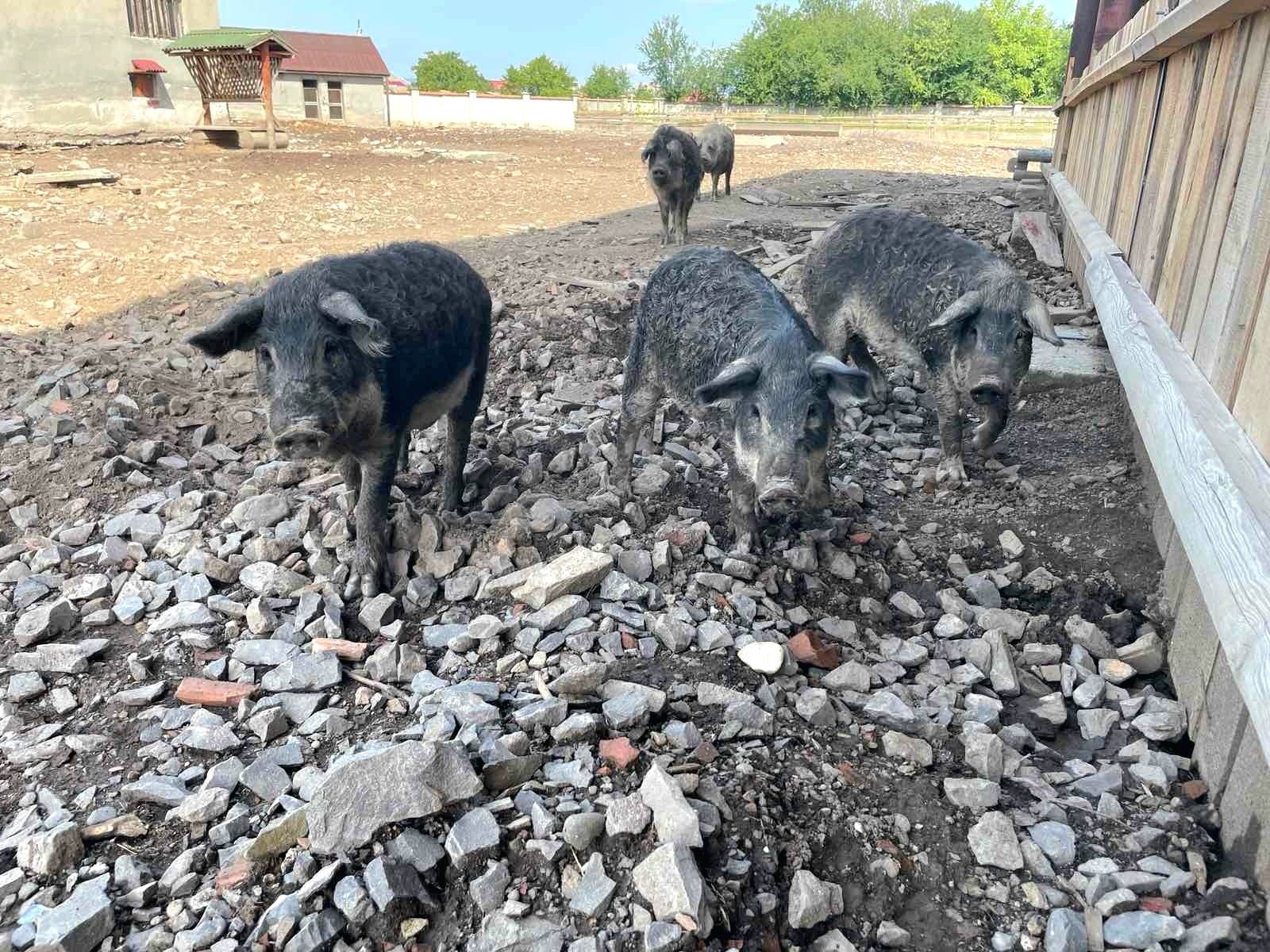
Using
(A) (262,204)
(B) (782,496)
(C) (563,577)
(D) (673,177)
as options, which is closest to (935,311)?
(B) (782,496)

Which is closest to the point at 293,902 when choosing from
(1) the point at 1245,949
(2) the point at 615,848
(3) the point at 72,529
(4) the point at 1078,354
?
(2) the point at 615,848

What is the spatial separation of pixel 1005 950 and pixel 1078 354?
216 inches

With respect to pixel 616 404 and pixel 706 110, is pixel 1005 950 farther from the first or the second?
pixel 706 110

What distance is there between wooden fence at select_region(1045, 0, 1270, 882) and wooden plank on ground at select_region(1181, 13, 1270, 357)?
11 millimetres

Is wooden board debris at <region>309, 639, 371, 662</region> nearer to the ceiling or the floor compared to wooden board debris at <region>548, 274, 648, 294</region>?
nearer to the floor

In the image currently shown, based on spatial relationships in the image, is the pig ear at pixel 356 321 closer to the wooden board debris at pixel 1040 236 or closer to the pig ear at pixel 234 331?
the pig ear at pixel 234 331

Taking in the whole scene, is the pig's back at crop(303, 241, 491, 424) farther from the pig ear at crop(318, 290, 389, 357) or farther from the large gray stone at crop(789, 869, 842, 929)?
the large gray stone at crop(789, 869, 842, 929)

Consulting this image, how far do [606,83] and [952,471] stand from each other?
10720 centimetres

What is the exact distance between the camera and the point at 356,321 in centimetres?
404

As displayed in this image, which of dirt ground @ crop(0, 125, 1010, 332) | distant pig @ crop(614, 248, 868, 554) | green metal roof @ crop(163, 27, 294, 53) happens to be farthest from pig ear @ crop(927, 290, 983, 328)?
green metal roof @ crop(163, 27, 294, 53)

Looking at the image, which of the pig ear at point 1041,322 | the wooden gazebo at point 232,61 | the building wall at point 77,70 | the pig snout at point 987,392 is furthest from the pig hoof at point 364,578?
the building wall at point 77,70

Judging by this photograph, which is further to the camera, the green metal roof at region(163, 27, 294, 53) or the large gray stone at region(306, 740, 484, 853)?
the green metal roof at region(163, 27, 294, 53)

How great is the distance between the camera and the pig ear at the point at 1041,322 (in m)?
5.56

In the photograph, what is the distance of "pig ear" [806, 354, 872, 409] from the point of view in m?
4.26
